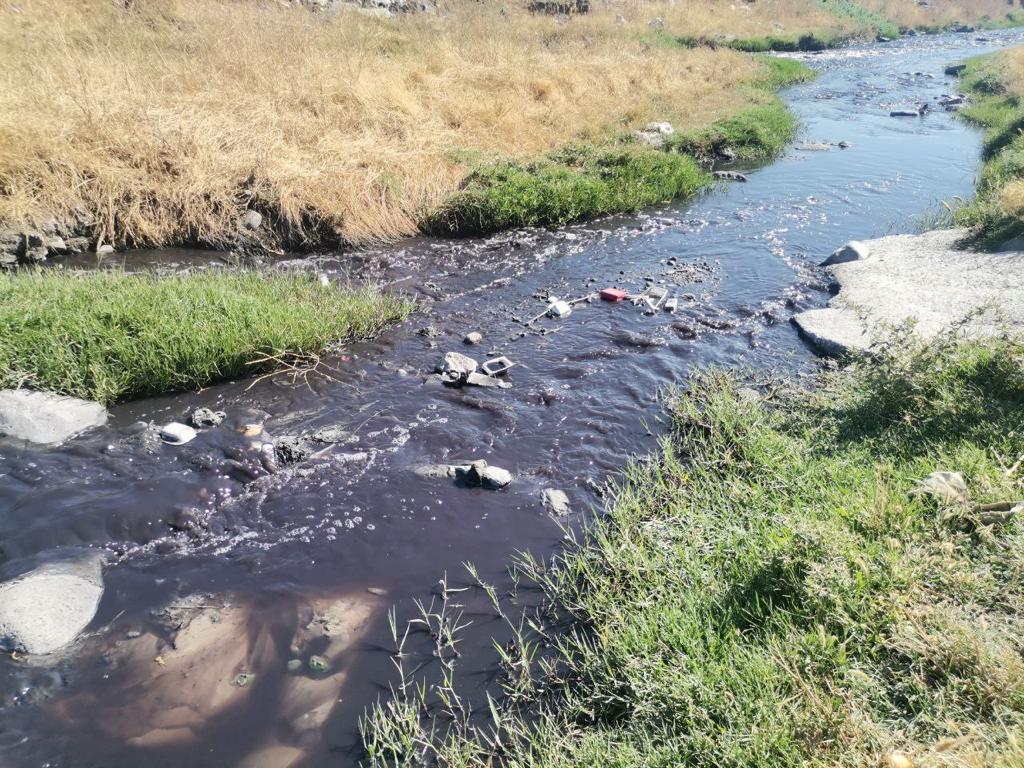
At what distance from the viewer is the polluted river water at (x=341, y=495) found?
3.64 metres

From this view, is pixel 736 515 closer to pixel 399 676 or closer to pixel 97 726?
pixel 399 676

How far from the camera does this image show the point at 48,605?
160 inches

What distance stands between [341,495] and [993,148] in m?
18.4

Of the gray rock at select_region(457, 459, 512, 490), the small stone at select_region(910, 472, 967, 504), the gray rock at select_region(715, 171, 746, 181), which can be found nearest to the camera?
the small stone at select_region(910, 472, 967, 504)

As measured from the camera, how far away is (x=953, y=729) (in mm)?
2650

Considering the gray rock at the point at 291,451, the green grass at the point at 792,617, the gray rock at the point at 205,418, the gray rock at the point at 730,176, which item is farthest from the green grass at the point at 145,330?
the gray rock at the point at 730,176

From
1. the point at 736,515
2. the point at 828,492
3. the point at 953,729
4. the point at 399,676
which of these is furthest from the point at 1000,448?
the point at 399,676

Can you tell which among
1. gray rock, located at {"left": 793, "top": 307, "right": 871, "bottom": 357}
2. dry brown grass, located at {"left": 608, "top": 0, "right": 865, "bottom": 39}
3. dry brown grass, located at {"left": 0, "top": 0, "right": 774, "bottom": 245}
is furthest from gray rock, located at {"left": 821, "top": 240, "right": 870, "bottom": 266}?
dry brown grass, located at {"left": 608, "top": 0, "right": 865, "bottom": 39}

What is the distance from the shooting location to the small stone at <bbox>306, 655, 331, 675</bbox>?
386cm

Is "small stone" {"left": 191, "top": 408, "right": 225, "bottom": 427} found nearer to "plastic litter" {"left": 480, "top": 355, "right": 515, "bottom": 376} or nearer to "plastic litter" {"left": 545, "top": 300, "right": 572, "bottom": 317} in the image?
"plastic litter" {"left": 480, "top": 355, "right": 515, "bottom": 376}

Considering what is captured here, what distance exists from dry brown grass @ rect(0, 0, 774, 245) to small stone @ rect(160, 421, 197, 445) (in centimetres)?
480

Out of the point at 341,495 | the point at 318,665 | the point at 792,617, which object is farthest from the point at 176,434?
the point at 792,617

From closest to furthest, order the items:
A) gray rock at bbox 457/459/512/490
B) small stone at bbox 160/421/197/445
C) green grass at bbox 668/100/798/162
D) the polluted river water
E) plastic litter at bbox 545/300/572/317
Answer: the polluted river water < gray rock at bbox 457/459/512/490 < small stone at bbox 160/421/197/445 < plastic litter at bbox 545/300/572/317 < green grass at bbox 668/100/798/162

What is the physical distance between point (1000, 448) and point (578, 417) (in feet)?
10.6
